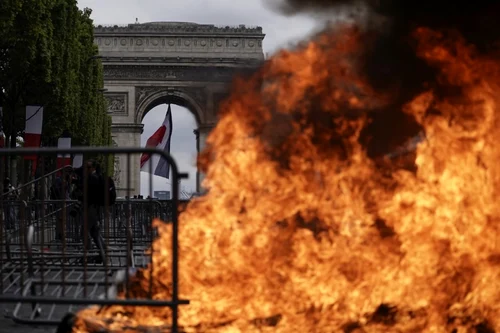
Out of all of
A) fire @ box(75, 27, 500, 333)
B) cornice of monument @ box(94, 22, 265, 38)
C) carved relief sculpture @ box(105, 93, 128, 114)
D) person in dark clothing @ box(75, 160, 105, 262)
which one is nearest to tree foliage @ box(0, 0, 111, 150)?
person in dark clothing @ box(75, 160, 105, 262)

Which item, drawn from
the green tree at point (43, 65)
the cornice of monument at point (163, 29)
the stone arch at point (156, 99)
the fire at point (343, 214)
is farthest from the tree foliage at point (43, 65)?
the stone arch at point (156, 99)

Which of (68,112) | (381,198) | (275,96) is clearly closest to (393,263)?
(381,198)

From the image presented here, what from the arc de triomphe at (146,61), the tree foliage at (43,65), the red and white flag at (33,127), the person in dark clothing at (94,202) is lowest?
the person in dark clothing at (94,202)

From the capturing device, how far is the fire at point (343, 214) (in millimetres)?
5766

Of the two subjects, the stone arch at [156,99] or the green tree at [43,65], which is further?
the stone arch at [156,99]

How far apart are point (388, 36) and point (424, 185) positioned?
108 centimetres

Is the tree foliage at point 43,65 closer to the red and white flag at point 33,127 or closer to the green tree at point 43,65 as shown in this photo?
the green tree at point 43,65

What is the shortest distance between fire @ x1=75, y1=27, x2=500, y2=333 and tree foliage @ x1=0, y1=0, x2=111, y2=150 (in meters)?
17.1

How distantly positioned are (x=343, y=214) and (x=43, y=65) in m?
22.9

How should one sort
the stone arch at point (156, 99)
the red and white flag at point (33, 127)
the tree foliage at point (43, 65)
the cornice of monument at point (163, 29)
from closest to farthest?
the red and white flag at point (33, 127)
the tree foliage at point (43, 65)
the cornice of monument at point (163, 29)
the stone arch at point (156, 99)

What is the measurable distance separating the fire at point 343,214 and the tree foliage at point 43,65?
674 inches

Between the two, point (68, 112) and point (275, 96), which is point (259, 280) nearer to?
point (275, 96)

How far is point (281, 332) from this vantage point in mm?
5648

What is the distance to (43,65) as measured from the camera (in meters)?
27.8
